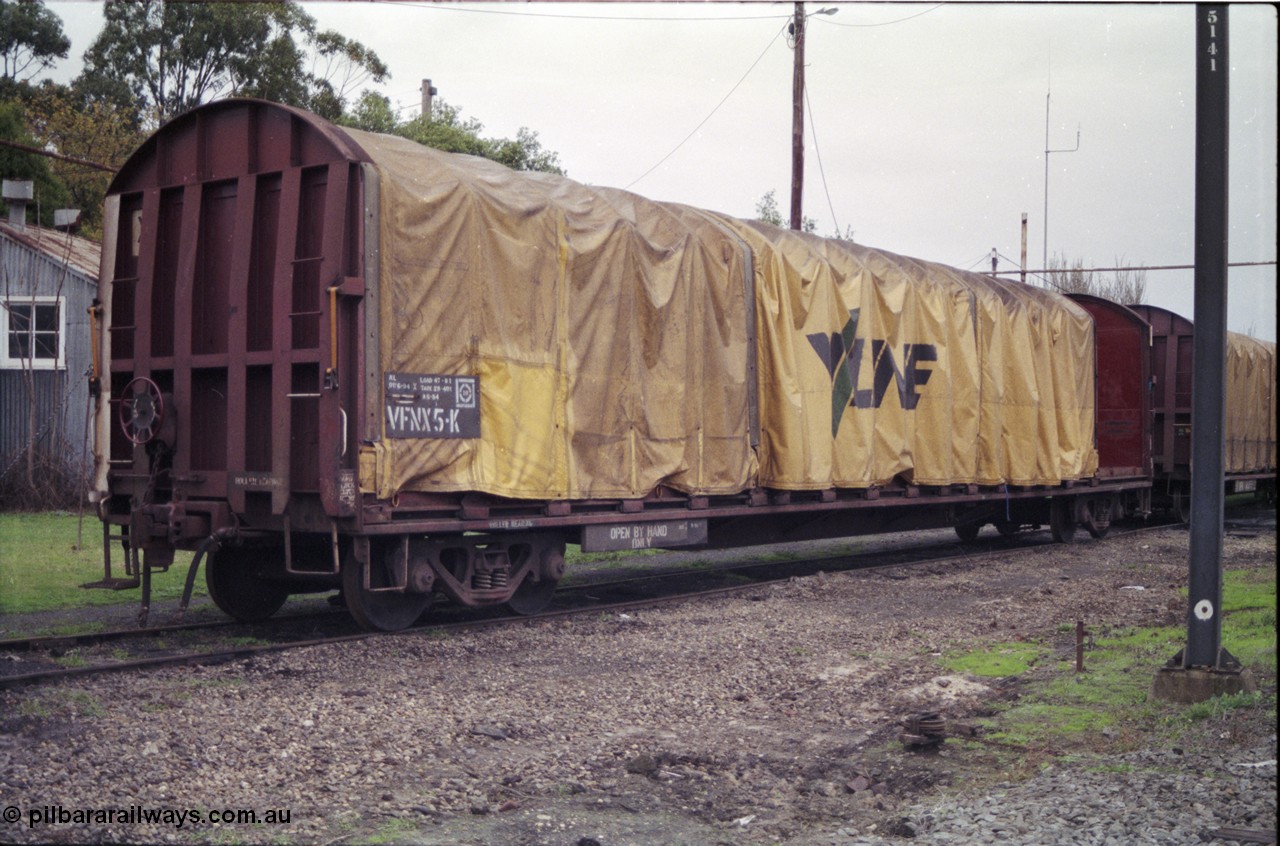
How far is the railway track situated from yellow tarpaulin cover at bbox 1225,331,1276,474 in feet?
41.6

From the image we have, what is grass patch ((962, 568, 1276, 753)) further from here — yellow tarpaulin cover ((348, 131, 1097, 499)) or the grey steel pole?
yellow tarpaulin cover ((348, 131, 1097, 499))

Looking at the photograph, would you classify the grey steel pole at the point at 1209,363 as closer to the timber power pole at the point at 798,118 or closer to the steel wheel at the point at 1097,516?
the steel wheel at the point at 1097,516

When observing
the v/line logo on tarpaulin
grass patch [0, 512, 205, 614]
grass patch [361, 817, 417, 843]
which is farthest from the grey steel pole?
grass patch [0, 512, 205, 614]

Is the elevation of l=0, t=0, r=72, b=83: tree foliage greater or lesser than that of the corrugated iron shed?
greater

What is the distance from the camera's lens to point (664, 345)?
35.9 feet

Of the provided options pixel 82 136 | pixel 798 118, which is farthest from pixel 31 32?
pixel 798 118

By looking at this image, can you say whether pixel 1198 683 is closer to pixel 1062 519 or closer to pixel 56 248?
pixel 1062 519

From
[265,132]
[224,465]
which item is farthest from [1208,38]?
[224,465]

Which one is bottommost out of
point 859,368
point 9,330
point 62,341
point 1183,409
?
point 1183,409

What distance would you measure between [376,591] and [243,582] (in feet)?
5.16

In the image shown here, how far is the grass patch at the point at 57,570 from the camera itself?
421 inches

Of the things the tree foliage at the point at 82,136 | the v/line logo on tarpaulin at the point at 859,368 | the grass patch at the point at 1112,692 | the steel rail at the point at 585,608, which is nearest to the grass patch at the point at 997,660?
the grass patch at the point at 1112,692

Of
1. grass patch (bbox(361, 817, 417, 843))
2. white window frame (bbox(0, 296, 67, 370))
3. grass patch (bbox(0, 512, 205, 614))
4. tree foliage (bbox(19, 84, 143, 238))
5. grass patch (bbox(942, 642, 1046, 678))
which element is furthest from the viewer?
tree foliage (bbox(19, 84, 143, 238))

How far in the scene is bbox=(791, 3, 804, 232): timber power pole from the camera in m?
23.0
